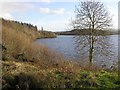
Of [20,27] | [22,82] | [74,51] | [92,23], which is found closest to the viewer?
[22,82]

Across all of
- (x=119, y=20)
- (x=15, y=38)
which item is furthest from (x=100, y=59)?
(x=15, y=38)

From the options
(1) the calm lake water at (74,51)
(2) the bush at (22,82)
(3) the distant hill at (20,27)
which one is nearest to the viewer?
(2) the bush at (22,82)

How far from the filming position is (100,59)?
22.3 metres

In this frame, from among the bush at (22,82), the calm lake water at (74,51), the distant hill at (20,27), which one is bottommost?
the bush at (22,82)

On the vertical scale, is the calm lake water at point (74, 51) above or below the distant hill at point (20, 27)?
below

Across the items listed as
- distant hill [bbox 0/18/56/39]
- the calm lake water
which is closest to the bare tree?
the calm lake water

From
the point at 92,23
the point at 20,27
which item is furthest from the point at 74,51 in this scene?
the point at 20,27

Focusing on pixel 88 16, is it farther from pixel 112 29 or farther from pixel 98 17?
pixel 112 29

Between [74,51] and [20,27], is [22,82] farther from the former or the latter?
[20,27]

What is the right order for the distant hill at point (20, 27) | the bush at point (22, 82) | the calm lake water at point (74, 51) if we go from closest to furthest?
1. the bush at point (22, 82)
2. the calm lake water at point (74, 51)
3. the distant hill at point (20, 27)

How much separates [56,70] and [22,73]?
6.47ft

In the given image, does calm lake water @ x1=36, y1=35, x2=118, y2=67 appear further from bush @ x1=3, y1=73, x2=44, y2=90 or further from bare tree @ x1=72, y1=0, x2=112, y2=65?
bush @ x1=3, y1=73, x2=44, y2=90

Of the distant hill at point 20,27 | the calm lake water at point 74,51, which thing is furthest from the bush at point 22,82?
the distant hill at point 20,27

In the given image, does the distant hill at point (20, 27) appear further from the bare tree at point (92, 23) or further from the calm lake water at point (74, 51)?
the bare tree at point (92, 23)
